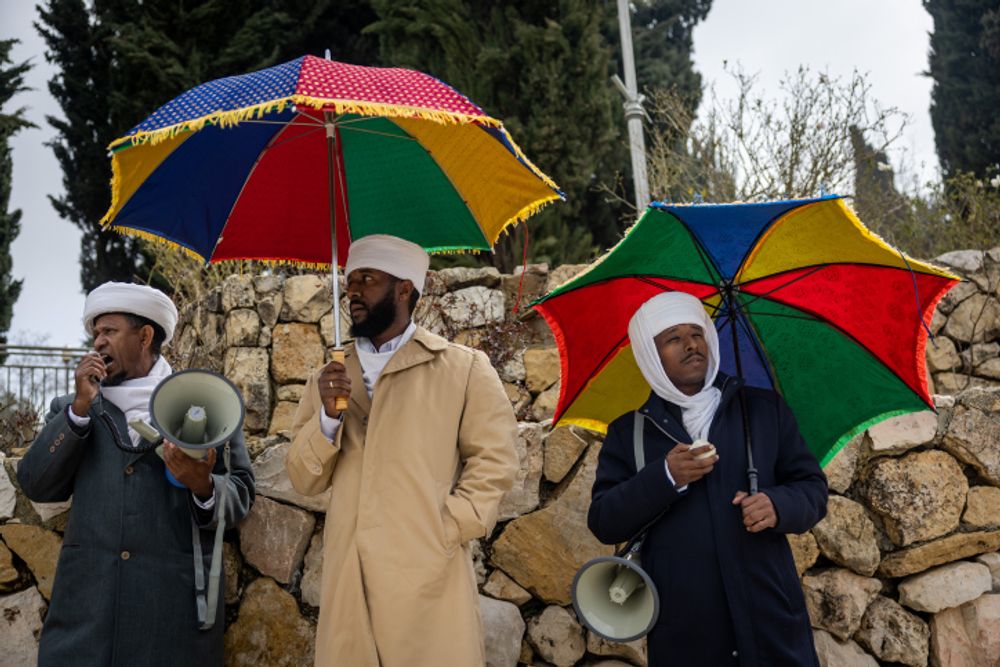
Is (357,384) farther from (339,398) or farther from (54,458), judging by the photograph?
(54,458)

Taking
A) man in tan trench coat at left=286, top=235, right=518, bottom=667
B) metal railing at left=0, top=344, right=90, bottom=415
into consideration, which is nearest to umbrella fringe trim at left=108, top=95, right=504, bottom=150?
man in tan trench coat at left=286, top=235, right=518, bottom=667

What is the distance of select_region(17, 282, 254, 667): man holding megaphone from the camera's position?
2.51 metres

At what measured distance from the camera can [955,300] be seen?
28.5 ft

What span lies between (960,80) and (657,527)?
1638 cm

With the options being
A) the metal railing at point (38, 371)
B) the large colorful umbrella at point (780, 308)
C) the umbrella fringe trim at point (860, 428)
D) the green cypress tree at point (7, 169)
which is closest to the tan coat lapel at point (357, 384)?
the large colorful umbrella at point (780, 308)

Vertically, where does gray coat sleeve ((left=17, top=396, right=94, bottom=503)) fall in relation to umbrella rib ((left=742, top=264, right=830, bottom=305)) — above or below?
below

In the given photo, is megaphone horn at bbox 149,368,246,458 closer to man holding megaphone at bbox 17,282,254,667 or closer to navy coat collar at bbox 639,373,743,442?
man holding megaphone at bbox 17,282,254,667

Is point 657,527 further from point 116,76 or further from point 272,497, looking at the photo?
point 116,76

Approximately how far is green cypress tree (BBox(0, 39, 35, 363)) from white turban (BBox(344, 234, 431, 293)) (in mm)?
12563

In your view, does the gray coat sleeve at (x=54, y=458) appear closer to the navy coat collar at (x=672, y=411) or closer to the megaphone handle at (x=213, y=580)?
the megaphone handle at (x=213, y=580)

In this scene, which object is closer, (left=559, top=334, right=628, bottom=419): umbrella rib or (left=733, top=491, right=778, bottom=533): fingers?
(left=733, top=491, right=778, bottom=533): fingers

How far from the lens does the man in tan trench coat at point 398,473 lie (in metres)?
2.41

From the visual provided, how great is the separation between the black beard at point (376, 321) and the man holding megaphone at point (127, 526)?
45cm

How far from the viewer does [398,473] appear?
8.30ft
